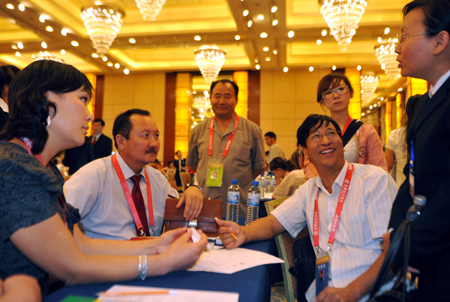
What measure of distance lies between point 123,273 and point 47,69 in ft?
2.49

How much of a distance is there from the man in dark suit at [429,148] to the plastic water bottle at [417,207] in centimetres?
2

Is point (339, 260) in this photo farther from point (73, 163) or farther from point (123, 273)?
point (73, 163)

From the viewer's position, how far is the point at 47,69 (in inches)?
44.6

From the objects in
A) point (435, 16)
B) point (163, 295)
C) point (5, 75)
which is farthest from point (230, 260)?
point (5, 75)

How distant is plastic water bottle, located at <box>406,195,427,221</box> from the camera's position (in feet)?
3.51

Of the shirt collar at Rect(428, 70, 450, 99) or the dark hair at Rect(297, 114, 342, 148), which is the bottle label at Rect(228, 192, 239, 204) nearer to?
the dark hair at Rect(297, 114, 342, 148)

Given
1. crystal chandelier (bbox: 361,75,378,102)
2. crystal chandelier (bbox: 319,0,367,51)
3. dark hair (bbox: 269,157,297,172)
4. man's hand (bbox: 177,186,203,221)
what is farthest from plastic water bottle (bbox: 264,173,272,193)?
crystal chandelier (bbox: 361,75,378,102)

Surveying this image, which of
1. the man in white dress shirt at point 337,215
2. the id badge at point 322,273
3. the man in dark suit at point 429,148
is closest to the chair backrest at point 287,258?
the man in white dress shirt at point 337,215

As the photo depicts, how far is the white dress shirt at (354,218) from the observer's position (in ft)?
4.86

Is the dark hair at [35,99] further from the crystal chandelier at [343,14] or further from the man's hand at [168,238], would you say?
the crystal chandelier at [343,14]

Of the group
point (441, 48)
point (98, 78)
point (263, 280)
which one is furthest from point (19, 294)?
point (98, 78)


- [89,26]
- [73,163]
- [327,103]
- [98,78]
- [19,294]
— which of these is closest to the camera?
[19,294]

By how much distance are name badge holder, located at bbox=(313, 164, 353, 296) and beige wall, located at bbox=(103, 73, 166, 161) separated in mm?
9740

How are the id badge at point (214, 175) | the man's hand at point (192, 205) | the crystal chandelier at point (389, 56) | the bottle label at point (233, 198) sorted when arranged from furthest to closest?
the crystal chandelier at point (389, 56)
the id badge at point (214, 175)
the bottle label at point (233, 198)
the man's hand at point (192, 205)
